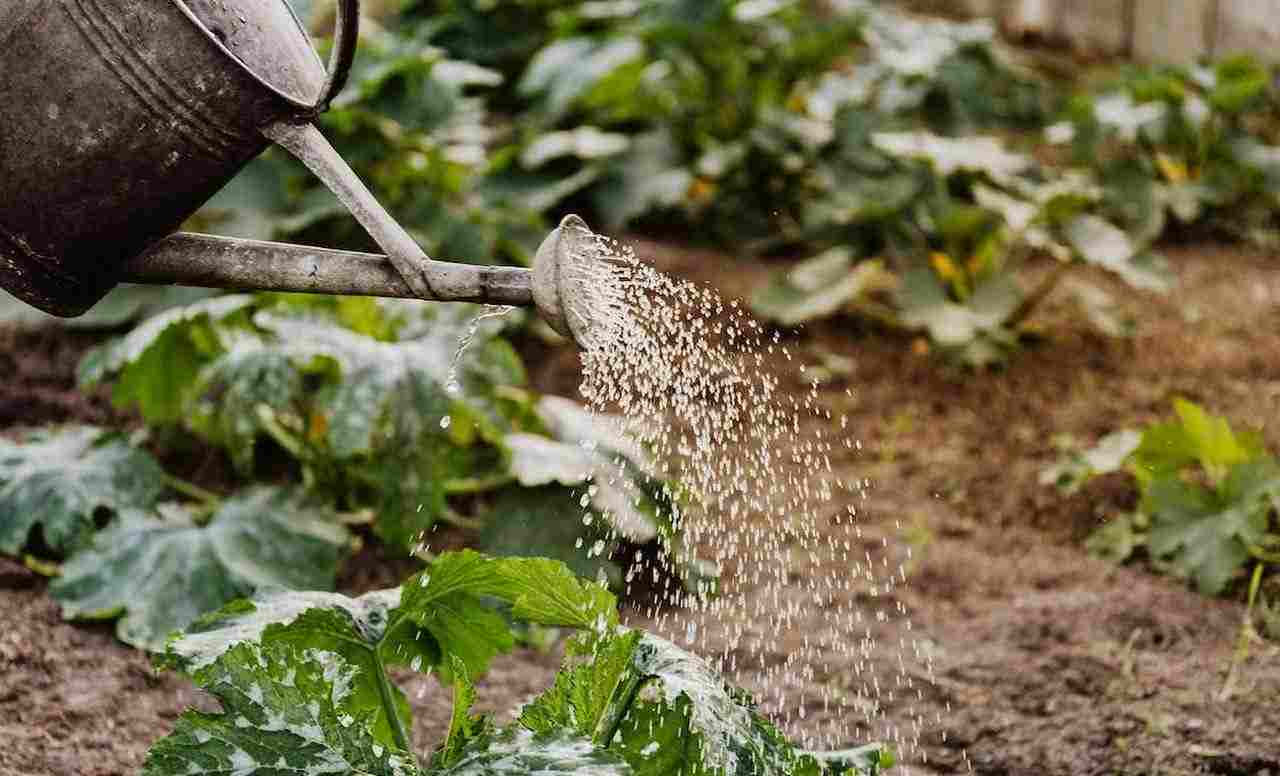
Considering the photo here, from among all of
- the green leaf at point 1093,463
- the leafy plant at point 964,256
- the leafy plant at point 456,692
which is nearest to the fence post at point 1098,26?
the leafy plant at point 964,256

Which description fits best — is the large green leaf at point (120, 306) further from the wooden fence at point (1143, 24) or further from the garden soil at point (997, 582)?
the wooden fence at point (1143, 24)

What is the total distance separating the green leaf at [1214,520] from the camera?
2730 mm

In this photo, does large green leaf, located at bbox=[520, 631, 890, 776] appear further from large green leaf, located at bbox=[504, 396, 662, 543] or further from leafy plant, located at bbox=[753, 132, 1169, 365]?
leafy plant, located at bbox=[753, 132, 1169, 365]

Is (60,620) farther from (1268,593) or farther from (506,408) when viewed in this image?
→ (1268,593)

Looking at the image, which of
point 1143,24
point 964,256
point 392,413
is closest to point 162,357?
point 392,413

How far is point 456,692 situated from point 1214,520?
66.0 inches

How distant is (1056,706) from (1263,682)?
13.1 inches

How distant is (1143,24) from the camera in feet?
19.7

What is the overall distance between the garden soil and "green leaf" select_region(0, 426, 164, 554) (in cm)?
13

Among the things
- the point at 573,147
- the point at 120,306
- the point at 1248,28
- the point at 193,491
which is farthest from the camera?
the point at 1248,28

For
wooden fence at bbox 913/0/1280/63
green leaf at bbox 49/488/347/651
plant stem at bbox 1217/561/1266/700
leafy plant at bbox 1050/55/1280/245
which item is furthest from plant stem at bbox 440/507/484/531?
wooden fence at bbox 913/0/1280/63

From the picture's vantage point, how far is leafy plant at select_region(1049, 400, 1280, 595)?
2738mm

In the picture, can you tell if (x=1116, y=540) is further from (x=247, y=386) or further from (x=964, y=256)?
(x=247, y=386)

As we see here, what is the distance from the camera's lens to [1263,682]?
2346 millimetres
